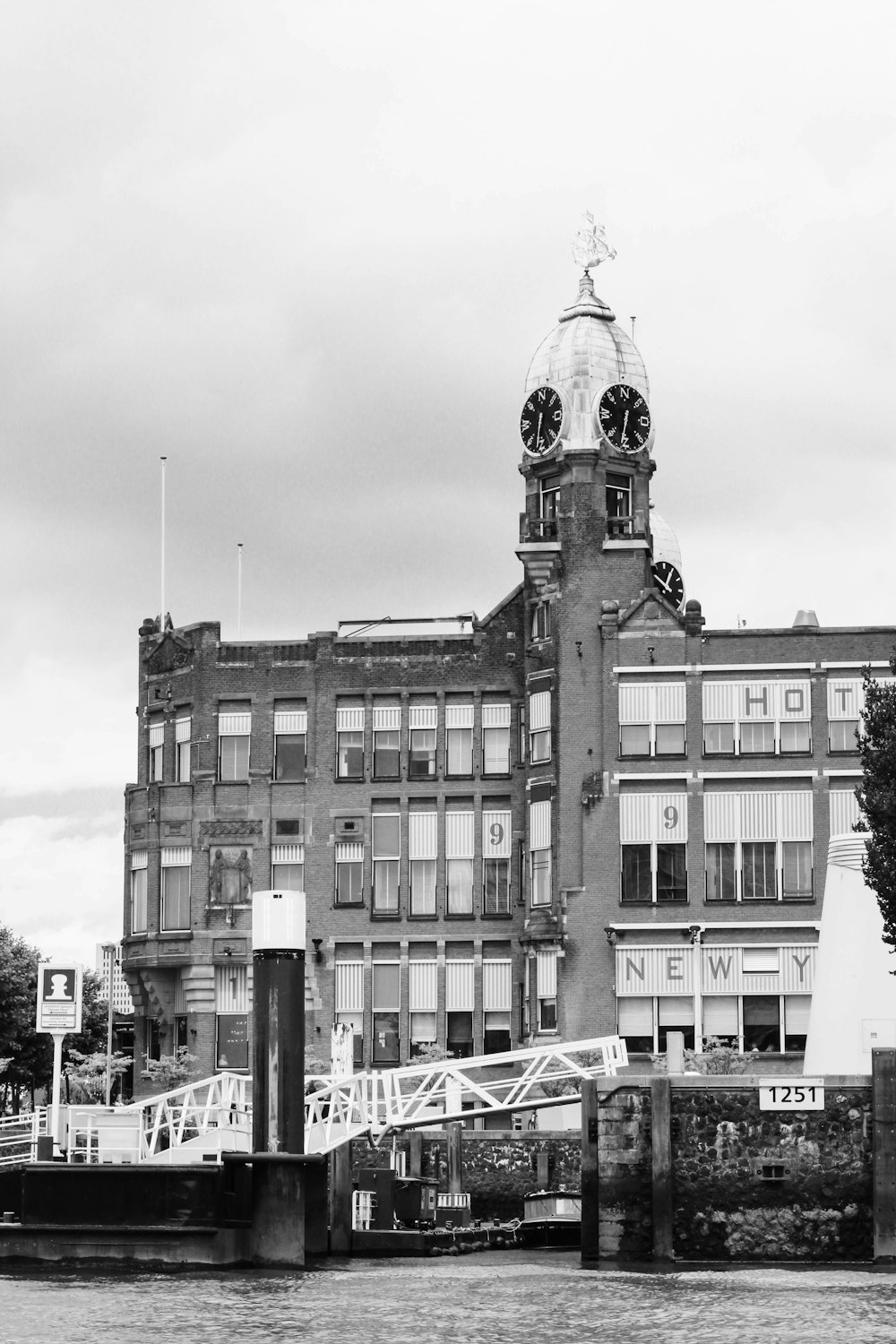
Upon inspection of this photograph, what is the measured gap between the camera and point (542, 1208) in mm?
78188

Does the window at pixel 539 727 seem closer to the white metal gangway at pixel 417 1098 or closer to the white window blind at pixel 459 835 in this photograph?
the white window blind at pixel 459 835

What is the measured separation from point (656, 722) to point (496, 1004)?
1292cm

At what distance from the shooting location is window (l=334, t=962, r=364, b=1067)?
335ft

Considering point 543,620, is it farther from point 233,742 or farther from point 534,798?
point 233,742

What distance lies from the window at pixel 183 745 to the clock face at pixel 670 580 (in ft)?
83.0

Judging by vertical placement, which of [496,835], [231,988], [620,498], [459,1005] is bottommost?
[459,1005]

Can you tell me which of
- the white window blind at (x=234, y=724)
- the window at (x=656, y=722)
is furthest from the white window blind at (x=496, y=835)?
the white window blind at (x=234, y=724)

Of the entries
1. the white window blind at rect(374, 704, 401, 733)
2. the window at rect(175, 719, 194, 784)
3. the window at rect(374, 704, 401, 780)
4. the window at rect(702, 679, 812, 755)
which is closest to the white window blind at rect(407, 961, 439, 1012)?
the window at rect(374, 704, 401, 780)

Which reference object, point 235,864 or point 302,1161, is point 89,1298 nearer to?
point 302,1161

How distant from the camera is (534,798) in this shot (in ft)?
332

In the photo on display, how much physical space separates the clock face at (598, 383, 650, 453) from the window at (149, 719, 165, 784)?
21.9 m

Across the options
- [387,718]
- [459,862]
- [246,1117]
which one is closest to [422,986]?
[459,862]

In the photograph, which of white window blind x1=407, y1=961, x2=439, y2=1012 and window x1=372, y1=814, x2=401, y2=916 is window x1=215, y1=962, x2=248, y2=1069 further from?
white window blind x1=407, y1=961, x2=439, y2=1012

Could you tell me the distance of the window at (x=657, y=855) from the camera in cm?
9819
